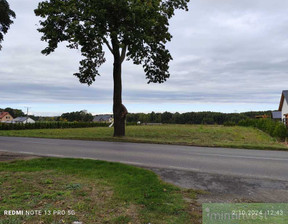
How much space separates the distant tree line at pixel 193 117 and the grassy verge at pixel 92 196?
3184 inches

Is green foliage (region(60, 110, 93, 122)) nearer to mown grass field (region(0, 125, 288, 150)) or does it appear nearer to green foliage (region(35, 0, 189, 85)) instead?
mown grass field (region(0, 125, 288, 150))

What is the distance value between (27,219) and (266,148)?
1171 cm

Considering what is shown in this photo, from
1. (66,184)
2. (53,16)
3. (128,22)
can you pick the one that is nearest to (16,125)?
(53,16)

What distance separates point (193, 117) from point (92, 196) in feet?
306

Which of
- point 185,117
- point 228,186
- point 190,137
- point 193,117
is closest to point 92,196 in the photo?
point 228,186

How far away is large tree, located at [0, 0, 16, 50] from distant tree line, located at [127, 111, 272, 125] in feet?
220

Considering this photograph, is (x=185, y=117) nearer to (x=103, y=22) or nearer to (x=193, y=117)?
(x=193, y=117)

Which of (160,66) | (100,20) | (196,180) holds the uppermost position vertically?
(100,20)

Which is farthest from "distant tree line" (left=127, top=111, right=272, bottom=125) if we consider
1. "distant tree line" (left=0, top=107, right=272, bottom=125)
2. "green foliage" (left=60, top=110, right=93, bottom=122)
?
"green foliage" (left=60, top=110, right=93, bottom=122)

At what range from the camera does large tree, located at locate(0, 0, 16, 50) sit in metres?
19.6

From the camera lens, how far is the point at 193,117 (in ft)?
311

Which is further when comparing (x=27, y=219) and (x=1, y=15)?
(x=1, y=15)

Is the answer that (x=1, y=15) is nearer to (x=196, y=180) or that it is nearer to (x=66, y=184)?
(x=66, y=184)

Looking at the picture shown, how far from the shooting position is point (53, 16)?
13688 millimetres
